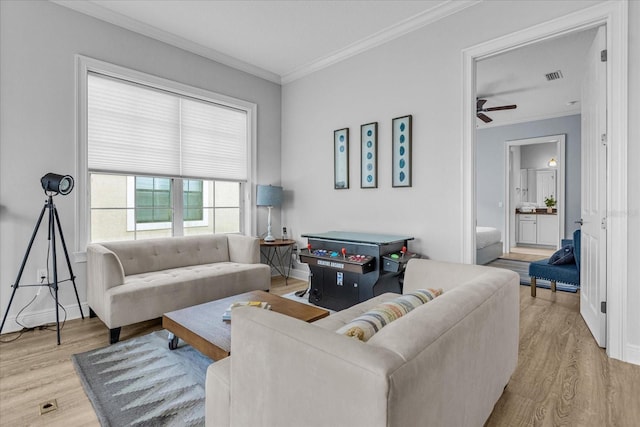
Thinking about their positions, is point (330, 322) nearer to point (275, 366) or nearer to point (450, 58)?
point (275, 366)

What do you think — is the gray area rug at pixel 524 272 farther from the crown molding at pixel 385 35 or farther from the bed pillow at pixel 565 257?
the crown molding at pixel 385 35

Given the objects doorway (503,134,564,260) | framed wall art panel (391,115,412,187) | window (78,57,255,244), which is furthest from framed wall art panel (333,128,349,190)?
doorway (503,134,564,260)

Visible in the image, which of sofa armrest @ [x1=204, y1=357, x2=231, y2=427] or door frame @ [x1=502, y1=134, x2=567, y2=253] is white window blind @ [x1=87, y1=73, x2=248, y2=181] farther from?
door frame @ [x1=502, y1=134, x2=567, y2=253]

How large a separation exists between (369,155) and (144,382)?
9.65 feet

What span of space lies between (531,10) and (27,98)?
4189 mm

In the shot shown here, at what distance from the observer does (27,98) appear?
2.83m

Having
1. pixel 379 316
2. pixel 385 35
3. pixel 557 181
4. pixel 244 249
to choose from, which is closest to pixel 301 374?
pixel 379 316

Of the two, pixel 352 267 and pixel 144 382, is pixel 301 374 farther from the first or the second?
pixel 352 267

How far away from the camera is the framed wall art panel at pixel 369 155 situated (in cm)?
376

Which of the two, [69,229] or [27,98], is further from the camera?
[69,229]

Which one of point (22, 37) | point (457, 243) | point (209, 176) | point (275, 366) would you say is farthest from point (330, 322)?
point (22, 37)

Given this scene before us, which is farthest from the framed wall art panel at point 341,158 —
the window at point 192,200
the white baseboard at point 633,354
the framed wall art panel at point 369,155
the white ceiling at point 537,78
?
the white baseboard at point 633,354

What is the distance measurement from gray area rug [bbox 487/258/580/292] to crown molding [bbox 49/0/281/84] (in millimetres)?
4464

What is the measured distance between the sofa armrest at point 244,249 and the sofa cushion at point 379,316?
2429 mm
